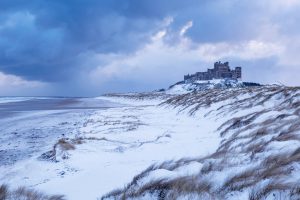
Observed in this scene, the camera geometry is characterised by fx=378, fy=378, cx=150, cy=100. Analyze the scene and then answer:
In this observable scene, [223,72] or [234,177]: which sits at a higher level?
[223,72]

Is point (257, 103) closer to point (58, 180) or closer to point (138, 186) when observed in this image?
point (58, 180)

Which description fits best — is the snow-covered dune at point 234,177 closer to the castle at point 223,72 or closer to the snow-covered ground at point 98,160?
the snow-covered ground at point 98,160

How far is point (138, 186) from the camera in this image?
6910 mm

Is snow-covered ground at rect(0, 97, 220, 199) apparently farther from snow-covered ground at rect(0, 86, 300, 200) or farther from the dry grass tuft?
the dry grass tuft

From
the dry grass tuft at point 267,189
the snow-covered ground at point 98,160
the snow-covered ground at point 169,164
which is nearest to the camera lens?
the dry grass tuft at point 267,189

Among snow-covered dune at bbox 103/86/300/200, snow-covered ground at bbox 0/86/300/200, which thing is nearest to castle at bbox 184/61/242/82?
snow-covered ground at bbox 0/86/300/200

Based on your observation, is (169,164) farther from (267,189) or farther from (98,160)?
(98,160)

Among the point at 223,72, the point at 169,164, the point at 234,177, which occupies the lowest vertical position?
the point at 169,164

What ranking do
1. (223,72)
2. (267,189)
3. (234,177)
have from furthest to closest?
(223,72), (234,177), (267,189)

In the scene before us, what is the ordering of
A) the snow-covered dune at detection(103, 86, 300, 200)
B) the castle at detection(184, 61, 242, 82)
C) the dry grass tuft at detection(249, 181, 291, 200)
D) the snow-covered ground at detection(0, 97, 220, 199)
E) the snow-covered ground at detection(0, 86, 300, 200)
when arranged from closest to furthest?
1. the dry grass tuft at detection(249, 181, 291, 200)
2. the snow-covered dune at detection(103, 86, 300, 200)
3. the snow-covered ground at detection(0, 86, 300, 200)
4. the snow-covered ground at detection(0, 97, 220, 199)
5. the castle at detection(184, 61, 242, 82)

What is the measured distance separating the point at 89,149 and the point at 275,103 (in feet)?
37.4

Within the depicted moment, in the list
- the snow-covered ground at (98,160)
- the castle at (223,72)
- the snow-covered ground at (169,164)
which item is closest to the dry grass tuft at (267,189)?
the snow-covered ground at (169,164)

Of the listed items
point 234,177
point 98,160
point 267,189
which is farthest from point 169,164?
point 98,160

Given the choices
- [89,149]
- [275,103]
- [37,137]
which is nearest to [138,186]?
[89,149]
